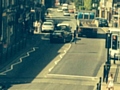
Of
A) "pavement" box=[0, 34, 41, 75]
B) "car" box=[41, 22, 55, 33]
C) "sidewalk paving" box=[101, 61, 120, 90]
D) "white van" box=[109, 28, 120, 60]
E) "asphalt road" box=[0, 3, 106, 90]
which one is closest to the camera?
"asphalt road" box=[0, 3, 106, 90]

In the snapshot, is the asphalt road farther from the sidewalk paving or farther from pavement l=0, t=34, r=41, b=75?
the sidewalk paving

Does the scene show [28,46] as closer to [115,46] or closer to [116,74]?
[115,46]

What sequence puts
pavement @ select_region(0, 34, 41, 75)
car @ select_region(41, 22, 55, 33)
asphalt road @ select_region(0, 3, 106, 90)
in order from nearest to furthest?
1. asphalt road @ select_region(0, 3, 106, 90)
2. pavement @ select_region(0, 34, 41, 75)
3. car @ select_region(41, 22, 55, 33)

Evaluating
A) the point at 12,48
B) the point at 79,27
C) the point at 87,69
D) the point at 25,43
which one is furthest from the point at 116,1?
the point at 87,69

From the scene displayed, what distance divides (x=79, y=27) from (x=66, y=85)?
31449 millimetres

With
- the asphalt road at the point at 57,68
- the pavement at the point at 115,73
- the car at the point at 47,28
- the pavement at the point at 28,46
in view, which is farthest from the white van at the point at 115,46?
the car at the point at 47,28

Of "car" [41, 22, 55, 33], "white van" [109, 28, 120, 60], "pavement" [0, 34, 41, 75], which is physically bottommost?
"car" [41, 22, 55, 33]

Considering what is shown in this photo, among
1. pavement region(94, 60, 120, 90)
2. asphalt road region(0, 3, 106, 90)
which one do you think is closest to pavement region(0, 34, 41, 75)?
asphalt road region(0, 3, 106, 90)

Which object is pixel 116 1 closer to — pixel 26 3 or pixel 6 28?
pixel 26 3

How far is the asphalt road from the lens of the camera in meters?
31.4

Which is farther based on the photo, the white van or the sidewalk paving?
the white van

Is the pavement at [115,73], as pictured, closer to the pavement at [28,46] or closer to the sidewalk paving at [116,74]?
the sidewalk paving at [116,74]

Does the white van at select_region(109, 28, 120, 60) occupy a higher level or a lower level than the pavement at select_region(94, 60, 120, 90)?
higher

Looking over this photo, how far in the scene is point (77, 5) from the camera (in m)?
124
